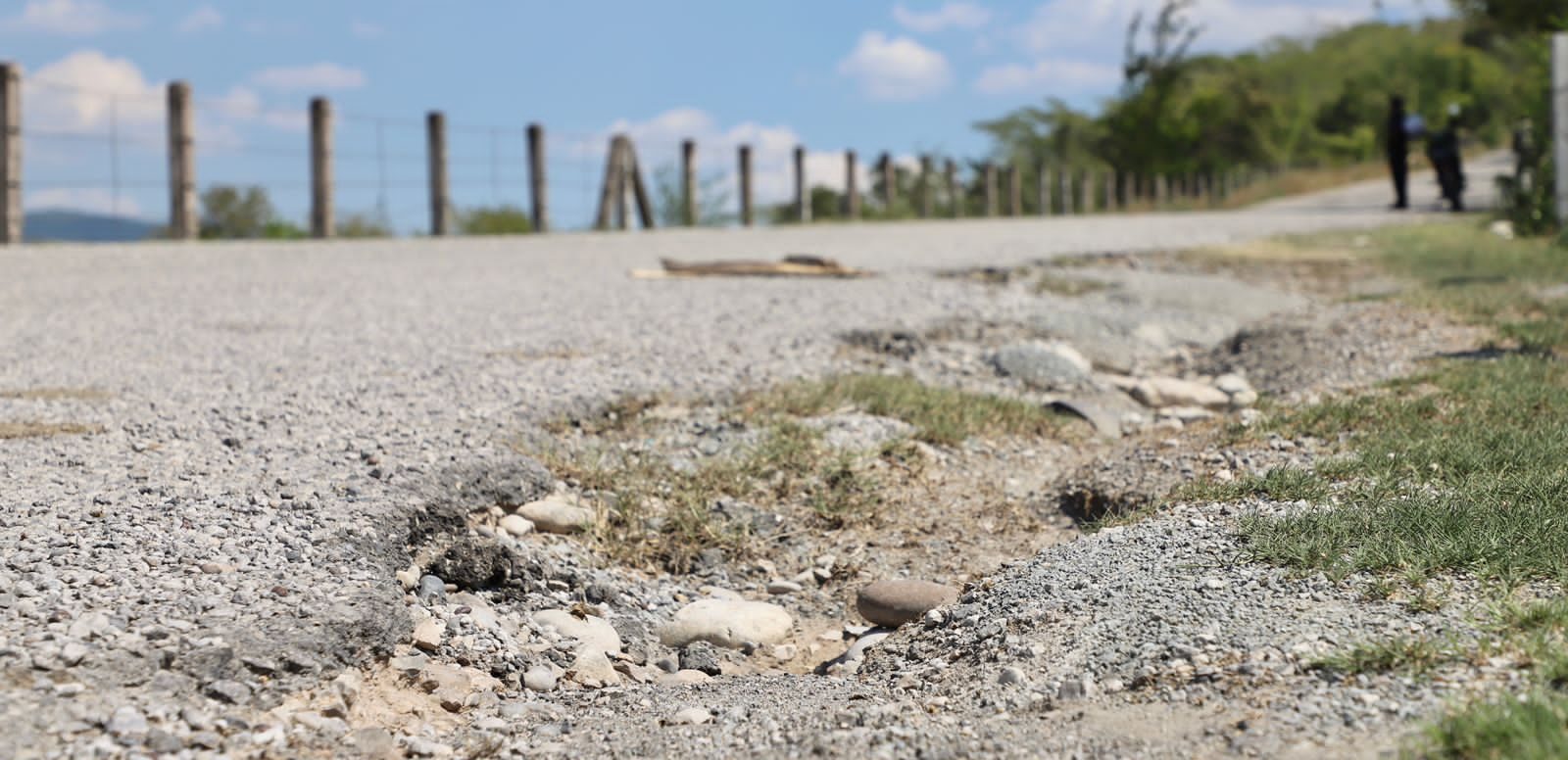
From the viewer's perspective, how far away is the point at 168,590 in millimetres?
2740

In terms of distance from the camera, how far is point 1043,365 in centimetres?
589

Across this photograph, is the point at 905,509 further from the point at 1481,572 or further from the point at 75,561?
the point at 75,561

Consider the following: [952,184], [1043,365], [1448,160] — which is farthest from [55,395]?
[952,184]

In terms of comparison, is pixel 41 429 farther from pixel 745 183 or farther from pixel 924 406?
pixel 745 183

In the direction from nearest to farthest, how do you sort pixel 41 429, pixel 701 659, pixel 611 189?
pixel 701 659, pixel 41 429, pixel 611 189

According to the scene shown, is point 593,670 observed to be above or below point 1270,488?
below

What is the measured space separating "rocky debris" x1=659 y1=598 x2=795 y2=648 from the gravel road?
669mm

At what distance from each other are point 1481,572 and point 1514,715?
0.66 meters

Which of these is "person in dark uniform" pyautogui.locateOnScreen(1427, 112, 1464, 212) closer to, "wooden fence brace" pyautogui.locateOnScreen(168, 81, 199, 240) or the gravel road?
the gravel road

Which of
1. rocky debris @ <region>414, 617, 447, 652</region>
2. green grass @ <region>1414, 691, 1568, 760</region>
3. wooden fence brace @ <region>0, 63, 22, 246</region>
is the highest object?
wooden fence brace @ <region>0, 63, 22, 246</region>

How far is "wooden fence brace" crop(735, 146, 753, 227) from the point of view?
862 inches

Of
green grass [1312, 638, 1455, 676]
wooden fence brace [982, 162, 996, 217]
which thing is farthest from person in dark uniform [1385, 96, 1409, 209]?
green grass [1312, 638, 1455, 676]

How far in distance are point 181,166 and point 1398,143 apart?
15622 mm

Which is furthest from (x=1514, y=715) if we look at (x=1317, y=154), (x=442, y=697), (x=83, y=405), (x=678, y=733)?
(x=1317, y=154)
